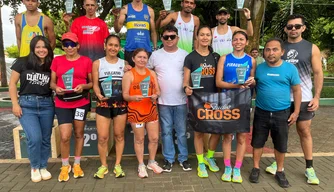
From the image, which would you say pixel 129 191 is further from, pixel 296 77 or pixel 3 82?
pixel 3 82

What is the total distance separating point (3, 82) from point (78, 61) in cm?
1544

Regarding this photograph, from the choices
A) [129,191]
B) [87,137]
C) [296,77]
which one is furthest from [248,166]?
[87,137]

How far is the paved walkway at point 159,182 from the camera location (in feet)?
12.0

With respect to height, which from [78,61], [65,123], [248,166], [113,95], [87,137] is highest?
[78,61]

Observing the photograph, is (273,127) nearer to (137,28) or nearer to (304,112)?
(304,112)

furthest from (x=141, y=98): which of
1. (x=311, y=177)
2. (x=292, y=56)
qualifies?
(x=311, y=177)

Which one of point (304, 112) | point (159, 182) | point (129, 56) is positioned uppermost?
point (129, 56)

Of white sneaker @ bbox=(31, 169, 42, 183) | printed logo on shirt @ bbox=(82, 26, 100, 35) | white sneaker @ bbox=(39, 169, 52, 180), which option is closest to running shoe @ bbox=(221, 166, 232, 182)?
white sneaker @ bbox=(39, 169, 52, 180)

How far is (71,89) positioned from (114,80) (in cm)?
56

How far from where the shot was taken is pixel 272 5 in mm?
20656

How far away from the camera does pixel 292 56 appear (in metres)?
3.74

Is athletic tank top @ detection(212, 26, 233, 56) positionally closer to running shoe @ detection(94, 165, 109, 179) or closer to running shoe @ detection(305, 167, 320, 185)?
running shoe @ detection(305, 167, 320, 185)

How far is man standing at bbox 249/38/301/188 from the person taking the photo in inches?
140

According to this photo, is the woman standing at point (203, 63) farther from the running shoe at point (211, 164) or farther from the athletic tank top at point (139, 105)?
the athletic tank top at point (139, 105)
